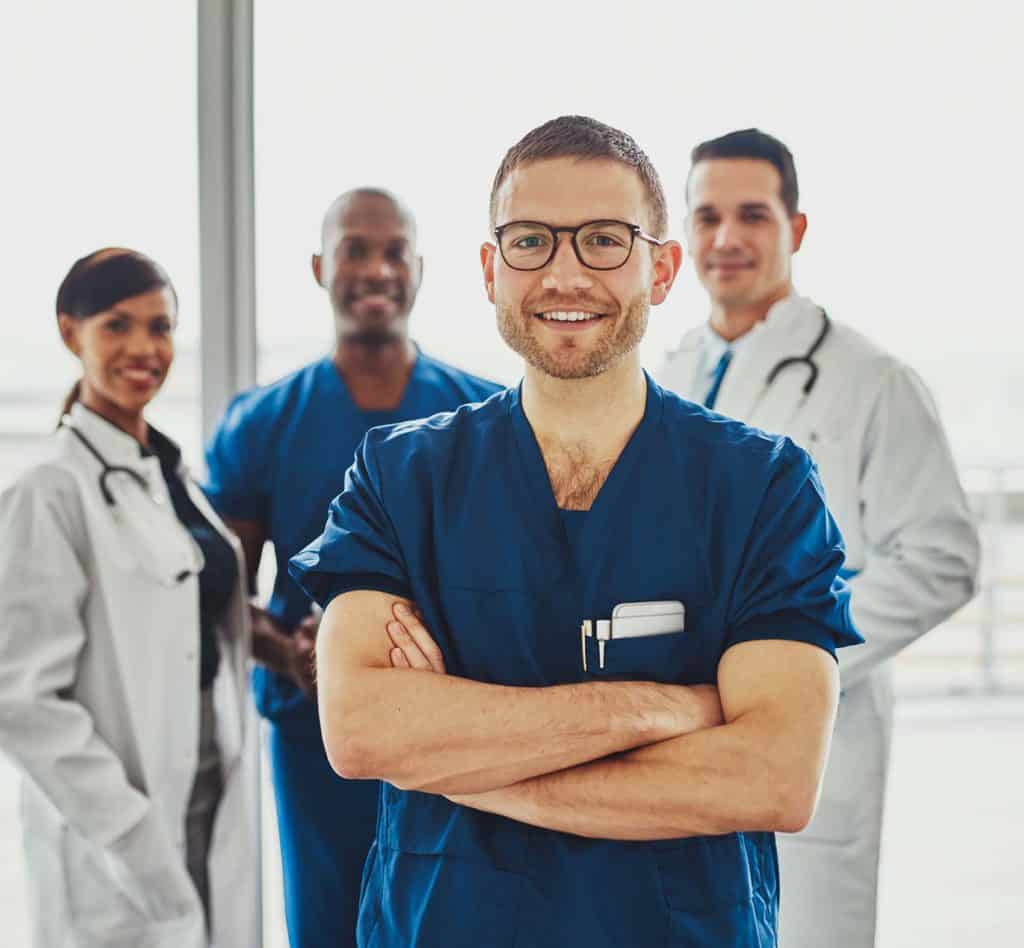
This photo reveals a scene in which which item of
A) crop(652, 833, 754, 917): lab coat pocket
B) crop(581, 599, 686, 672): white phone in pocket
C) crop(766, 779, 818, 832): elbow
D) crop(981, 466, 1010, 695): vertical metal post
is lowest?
crop(981, 466, 1010, 695): vertical metal post

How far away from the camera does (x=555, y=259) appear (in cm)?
117

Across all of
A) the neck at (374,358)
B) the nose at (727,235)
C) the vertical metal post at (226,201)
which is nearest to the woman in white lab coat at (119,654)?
the vertical metal post at (226,201)

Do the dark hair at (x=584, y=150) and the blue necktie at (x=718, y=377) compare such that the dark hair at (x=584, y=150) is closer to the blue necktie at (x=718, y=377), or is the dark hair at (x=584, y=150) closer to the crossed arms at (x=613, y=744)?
the crossed arms at (x=613, y=744)

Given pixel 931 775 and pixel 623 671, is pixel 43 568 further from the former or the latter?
pixel 931 775

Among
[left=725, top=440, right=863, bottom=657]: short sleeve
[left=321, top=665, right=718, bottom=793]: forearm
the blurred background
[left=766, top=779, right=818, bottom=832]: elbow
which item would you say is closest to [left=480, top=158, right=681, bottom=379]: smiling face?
[left=725, top=440, right=863, bottom=657]: short sleeve

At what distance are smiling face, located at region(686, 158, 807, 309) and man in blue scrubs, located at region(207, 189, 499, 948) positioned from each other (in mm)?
504

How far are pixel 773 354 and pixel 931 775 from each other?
245cm

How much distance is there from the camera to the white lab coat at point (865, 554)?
1.92 m

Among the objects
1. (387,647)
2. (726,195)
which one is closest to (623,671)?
(387,647)

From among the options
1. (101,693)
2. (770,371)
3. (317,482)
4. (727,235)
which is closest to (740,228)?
(727,235)

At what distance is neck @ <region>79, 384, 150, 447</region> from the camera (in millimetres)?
1798

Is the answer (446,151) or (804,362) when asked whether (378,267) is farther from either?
(804,362)

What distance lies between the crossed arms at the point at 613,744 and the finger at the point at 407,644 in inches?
0.5

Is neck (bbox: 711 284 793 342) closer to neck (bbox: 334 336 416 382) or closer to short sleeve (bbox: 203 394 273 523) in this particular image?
neck (bbox: 334 336 416 382)
